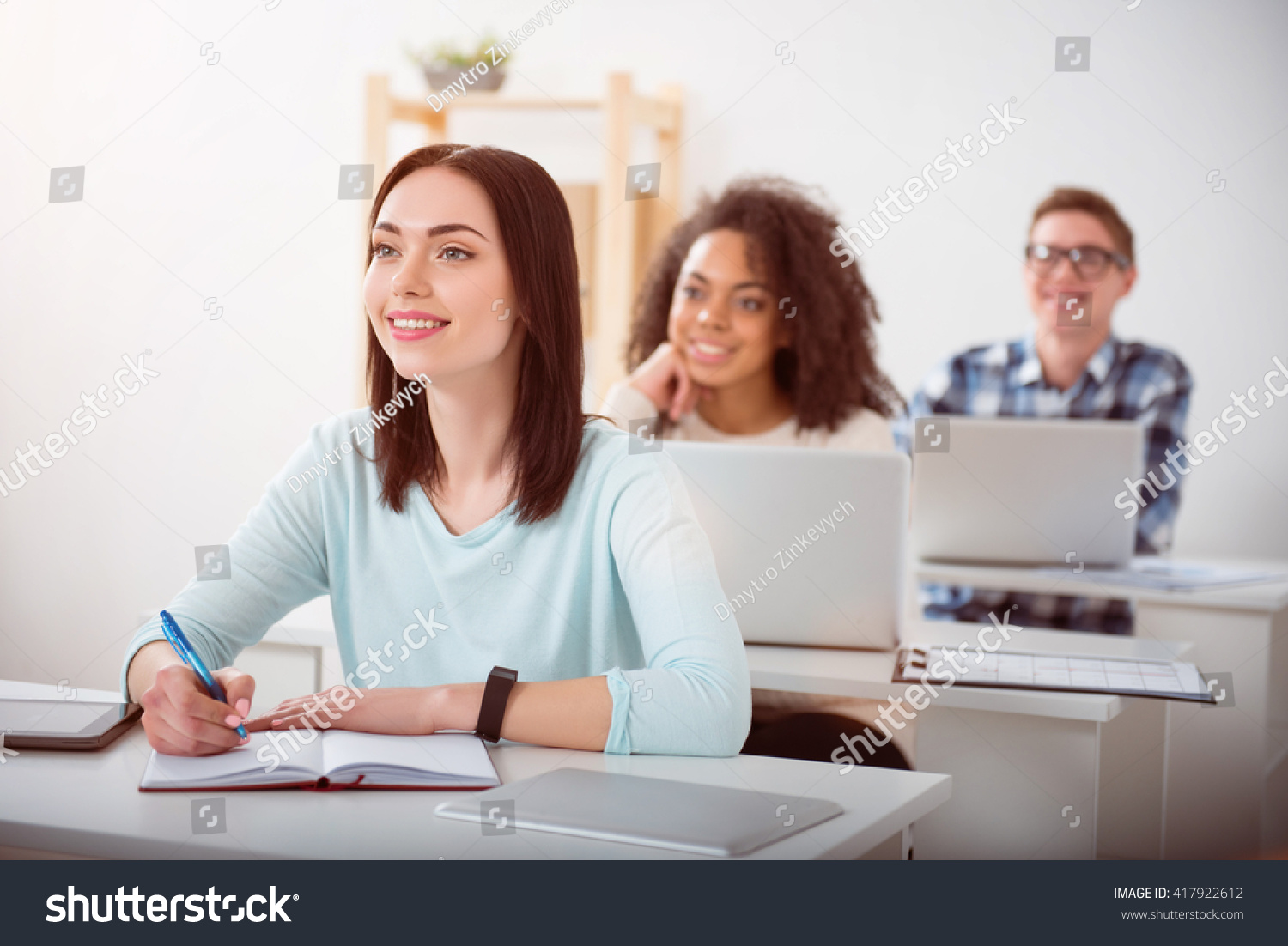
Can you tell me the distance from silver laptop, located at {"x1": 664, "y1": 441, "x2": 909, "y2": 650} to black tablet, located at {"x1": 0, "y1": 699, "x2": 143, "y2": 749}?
0.74 m

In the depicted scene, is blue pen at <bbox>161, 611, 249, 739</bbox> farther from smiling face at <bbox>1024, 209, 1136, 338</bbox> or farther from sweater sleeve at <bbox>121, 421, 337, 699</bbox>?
smiling face at <bbox>1024, 209, 1136, 338</bbox>

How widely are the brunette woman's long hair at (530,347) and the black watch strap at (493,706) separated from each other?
0.77 feet

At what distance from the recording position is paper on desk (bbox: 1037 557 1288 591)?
1924 millimetres

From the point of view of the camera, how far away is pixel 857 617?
1.52 m

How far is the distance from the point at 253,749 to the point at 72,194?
104cm

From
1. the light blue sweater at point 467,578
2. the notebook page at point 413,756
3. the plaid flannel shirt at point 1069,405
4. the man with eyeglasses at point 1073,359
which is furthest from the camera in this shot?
the man with eyeglasses at point 1073,359
